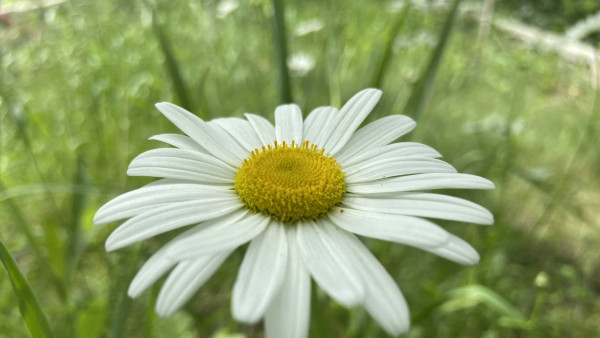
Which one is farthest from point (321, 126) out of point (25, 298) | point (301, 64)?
point (301, 64)

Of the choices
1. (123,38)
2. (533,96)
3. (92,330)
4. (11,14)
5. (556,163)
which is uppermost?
(11,14)

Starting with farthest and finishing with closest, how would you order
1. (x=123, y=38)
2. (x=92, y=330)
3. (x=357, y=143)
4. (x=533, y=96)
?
(x=533, y=96)
(x=123, y=38)
(x=92, y=330)
(x=357, y=143)

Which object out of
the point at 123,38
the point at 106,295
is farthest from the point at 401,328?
the point at 123,38

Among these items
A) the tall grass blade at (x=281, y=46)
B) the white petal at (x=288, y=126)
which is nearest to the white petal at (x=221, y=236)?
the white petal at (x=288, y=126)

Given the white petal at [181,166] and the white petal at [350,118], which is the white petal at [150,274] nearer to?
the white petal at [181,166]

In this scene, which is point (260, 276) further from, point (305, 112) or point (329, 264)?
point (305, 112)

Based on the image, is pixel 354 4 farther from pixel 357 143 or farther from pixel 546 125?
pixel 357 143
